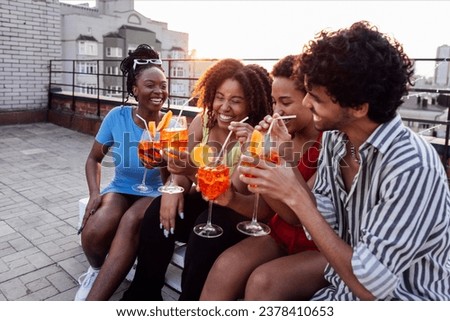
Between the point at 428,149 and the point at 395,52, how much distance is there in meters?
0.34

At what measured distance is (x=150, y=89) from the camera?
8.94 feet

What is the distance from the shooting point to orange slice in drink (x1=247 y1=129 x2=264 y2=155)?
5.08 feet

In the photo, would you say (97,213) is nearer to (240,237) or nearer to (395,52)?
(240,237)

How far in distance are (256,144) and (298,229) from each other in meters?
0.47

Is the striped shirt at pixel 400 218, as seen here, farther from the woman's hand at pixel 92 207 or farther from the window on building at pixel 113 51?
the window on building at pixel 113 51

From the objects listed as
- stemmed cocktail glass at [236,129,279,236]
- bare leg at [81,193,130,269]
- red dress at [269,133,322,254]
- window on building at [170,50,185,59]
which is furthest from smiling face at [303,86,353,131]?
window on building at [170,50,185,59]

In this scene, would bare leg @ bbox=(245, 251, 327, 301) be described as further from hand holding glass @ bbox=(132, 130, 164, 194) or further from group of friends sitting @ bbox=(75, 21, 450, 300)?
hand holding glass @ bbox=(132, 130, 164, 194)

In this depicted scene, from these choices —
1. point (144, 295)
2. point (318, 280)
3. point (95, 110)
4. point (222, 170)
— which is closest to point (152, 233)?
point (144, 295)

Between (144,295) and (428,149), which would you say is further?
(144,295)

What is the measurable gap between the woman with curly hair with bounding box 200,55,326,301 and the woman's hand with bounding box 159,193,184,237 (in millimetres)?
395

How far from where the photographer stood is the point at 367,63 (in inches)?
48.9

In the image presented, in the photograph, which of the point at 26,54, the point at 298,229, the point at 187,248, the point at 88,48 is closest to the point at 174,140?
the point at 187,248

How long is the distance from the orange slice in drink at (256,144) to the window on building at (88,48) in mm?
31472

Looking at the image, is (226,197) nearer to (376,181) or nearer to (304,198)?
(304,198)
